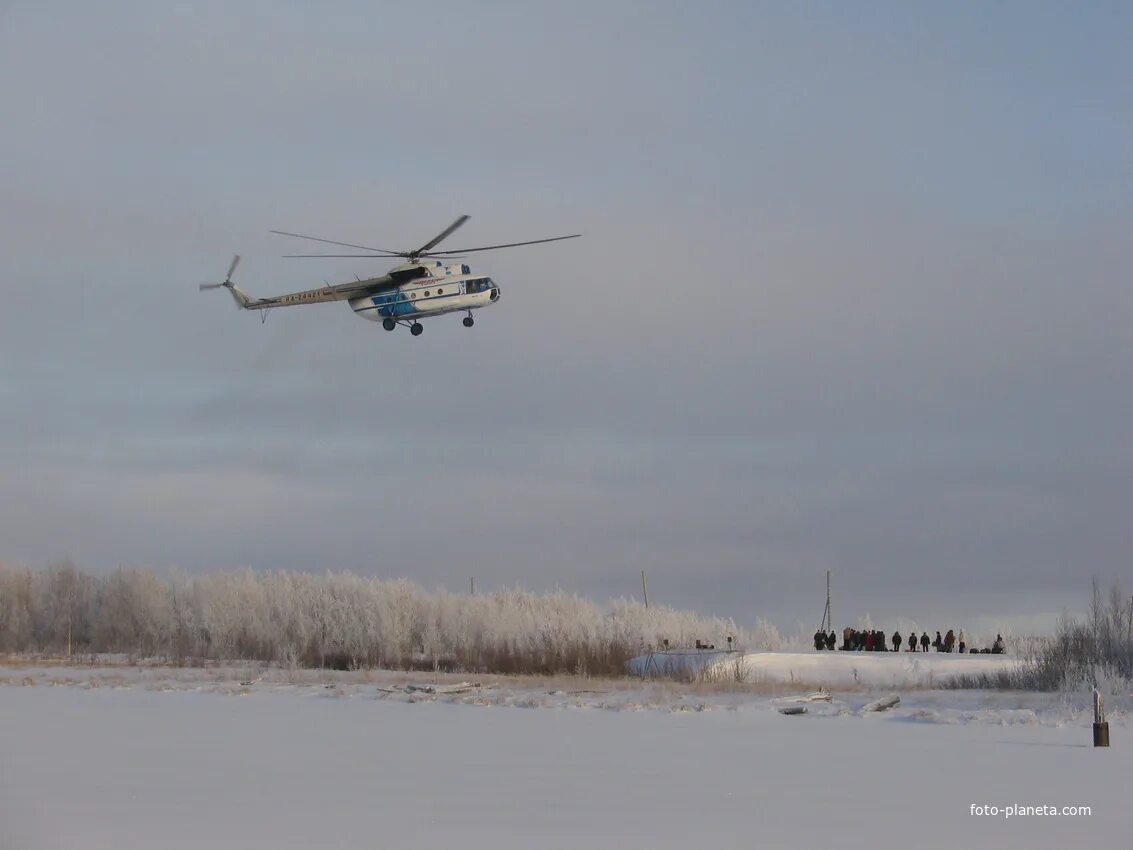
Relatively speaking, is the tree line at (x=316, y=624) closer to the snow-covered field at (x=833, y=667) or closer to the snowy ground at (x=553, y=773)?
the snow-covered field at (x=833, y=667)

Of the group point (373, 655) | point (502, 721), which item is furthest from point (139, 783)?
point (373, 655)

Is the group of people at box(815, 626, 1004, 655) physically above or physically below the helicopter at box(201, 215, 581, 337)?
below

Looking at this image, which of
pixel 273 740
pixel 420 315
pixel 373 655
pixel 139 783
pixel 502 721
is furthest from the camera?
pixel 373 655

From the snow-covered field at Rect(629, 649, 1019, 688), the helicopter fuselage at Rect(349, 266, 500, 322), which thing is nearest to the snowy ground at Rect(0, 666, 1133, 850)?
the snow-covered field at Rect(629, 649, 1019, 688)

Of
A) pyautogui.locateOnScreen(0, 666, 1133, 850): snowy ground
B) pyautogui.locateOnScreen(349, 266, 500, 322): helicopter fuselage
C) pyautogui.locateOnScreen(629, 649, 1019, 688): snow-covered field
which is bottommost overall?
pyautogui.locateOnScreen(0, 666, 1133, 850): snowy ground

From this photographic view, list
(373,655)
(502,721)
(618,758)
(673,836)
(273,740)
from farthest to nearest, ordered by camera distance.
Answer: (373,655)
(502,721)
(273,740)
(618,758)
(673,836)

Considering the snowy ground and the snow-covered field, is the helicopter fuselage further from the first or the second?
the snowy ground

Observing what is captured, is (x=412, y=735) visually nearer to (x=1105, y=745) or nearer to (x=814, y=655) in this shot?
(x=1105, y=745)

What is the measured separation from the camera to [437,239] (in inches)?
1500

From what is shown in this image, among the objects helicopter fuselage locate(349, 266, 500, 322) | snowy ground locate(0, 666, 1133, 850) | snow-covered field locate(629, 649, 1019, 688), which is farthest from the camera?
helicopter fuselage locate(349, 266, 500, 322)

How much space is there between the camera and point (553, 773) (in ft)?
52.6

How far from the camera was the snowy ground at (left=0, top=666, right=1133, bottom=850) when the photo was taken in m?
12.1

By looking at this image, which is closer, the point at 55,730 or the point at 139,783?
the point at 139,783

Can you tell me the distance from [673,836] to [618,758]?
18.0 feet
